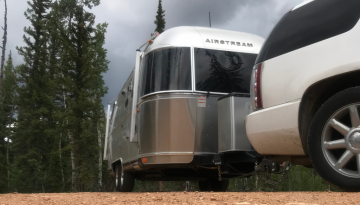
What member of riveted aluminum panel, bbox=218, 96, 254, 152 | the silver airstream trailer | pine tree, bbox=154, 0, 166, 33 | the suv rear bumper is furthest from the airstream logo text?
pine tree, bbox=154, 0, 166, 33

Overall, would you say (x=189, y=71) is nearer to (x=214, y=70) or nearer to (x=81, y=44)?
(x=214, y=70)

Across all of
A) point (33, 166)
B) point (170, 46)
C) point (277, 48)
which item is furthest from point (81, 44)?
point (277, 48)

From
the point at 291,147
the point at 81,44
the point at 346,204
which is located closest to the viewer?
the point at 346,204

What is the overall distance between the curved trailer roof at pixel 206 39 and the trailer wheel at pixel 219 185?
4.03 meters

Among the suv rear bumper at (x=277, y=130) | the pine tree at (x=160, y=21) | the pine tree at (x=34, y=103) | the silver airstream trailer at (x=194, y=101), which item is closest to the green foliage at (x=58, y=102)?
the pine tree at (x=34, y=103)

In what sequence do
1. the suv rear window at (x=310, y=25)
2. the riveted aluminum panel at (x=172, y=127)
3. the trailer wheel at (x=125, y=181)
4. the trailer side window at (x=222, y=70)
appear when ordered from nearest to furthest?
the suv rear window at (x=310, y=25)
the riveted aluminum panel at (x=172, y=127)
the trailer side window at (x=222, y=70)
the trailer wheel at (x=125, y=181)

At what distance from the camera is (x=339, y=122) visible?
165 inches

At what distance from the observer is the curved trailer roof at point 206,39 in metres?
7.37

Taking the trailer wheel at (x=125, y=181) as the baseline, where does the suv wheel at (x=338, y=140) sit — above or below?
above

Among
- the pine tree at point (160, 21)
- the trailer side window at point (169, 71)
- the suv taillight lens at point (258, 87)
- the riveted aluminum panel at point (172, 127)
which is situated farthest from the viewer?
the pine tree at point (160, 21)

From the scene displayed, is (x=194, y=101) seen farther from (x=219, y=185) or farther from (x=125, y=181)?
(x=219, y=185)

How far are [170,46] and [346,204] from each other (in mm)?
4557

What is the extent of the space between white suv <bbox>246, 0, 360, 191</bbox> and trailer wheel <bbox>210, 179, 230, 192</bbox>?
220 inches

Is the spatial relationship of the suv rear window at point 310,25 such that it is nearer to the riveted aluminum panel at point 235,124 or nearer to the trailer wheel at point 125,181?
the riveted aluminum panel at point 235,124
